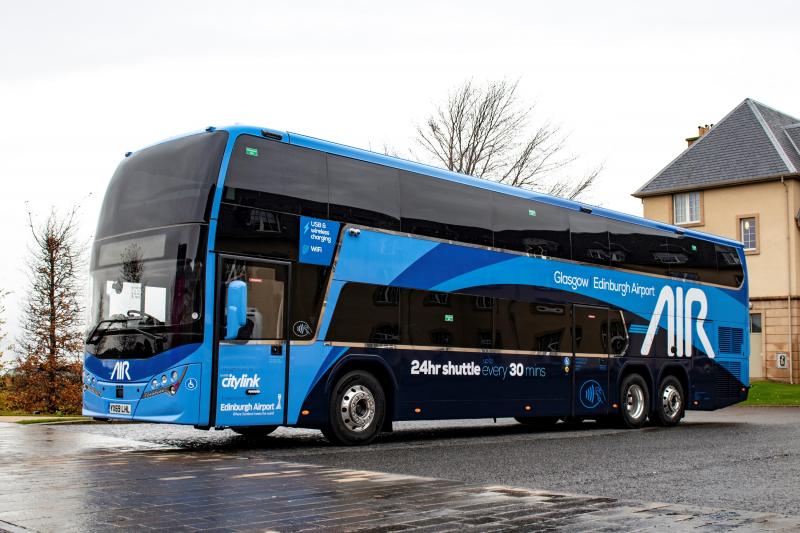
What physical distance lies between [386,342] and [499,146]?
30374 mm

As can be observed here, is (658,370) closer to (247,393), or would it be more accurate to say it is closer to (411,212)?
(411,212)

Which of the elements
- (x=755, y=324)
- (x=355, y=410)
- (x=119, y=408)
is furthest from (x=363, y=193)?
(x=755, y=324)

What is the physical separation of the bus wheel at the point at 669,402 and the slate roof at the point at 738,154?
2590 cm

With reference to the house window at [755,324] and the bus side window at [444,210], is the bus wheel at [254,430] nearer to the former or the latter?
the bus side window at [444,210]

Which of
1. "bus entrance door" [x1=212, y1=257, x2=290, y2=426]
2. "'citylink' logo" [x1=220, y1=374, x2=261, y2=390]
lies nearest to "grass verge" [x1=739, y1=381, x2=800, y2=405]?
"bus entrance door" [x1=212, y1=257, x2=290, y2=426]

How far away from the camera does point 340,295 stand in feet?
44.5

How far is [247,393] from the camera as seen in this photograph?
12.3m

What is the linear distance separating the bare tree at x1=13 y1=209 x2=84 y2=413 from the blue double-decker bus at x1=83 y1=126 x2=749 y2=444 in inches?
513

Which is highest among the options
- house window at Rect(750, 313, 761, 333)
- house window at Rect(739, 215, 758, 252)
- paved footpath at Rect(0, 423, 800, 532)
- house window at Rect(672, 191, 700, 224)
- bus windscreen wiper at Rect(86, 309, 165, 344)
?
house window at Rect(672, 191, 700, 224)

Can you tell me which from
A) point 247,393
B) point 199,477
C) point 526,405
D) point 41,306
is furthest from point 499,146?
point 199,477

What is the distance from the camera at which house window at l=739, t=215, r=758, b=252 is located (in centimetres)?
4394

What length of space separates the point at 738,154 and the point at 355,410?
37496 millimetres

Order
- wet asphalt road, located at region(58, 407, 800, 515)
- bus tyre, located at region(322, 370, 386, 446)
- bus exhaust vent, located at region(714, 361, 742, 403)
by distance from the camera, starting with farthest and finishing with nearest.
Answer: bus exhaust vent, located at region(714, 361, 742, 403), bus tyre, located at region(322, 370, 386, 446), wet asphalt road, located at region(58, 407, 800, 515)

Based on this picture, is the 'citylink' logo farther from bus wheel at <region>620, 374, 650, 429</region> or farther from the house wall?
the house wall
